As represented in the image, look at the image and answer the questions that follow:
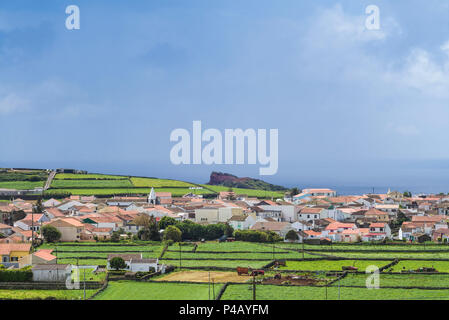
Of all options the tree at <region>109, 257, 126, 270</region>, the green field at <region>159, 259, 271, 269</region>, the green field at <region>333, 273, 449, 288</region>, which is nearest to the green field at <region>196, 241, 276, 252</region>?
the green field at <region>159, 259, 271, 269</region>

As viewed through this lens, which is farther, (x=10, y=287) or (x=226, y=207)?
(x=226, y=207)

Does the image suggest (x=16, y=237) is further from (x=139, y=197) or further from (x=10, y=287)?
(x=139, y=197)

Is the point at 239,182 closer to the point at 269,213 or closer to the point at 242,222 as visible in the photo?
the point at 269,213

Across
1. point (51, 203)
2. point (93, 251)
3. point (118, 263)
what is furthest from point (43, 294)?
point (51, 203)

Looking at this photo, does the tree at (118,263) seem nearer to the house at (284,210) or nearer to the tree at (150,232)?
the tree at (150,232)

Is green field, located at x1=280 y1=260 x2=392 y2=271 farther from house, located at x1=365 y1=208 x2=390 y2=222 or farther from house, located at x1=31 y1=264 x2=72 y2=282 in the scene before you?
house, located at x1=365 y1=208 x2=390 y2=222

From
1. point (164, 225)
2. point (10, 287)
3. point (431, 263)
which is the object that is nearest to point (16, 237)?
point (164, 225)

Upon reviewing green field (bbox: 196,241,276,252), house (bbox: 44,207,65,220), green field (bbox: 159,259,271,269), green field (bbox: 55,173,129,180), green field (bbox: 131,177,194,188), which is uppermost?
green field (bbox: 55,173,129,180)
